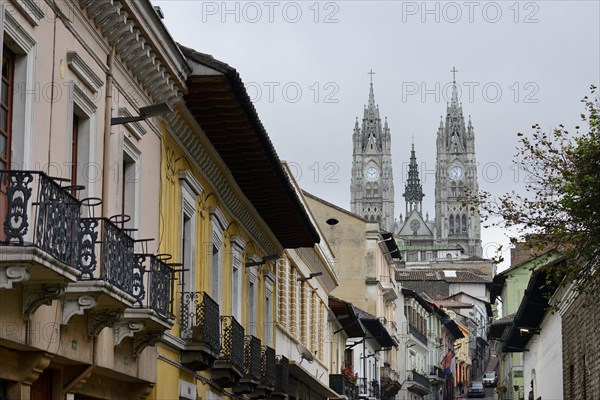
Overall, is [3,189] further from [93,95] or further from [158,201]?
[158,201]

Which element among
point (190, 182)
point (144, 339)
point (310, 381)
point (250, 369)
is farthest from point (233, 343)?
point (310, 381)

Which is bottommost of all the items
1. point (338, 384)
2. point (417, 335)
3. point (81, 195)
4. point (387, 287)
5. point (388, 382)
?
point (338, 384)

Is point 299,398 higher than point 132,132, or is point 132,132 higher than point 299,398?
point 132,132

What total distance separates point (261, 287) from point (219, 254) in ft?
18.8

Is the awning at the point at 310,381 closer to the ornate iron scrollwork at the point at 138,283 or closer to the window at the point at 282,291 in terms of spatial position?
the window at the point at 282,291

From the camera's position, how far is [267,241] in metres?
28.5

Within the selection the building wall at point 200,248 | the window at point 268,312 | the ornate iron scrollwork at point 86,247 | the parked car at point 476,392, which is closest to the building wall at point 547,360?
the window at point 268,312

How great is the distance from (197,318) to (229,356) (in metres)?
2.32

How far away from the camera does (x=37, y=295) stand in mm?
11242

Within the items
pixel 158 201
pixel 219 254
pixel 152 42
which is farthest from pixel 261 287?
pixel 152 42

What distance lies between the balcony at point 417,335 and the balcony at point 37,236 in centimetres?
6730

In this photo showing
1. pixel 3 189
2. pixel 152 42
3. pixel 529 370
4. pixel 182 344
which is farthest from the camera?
pixel 529 370

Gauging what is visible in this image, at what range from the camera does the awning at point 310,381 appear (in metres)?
31.5

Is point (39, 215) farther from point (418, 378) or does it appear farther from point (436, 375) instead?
point (436, 375)
